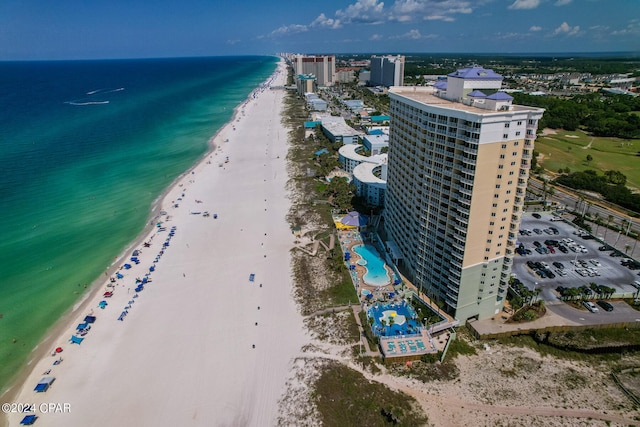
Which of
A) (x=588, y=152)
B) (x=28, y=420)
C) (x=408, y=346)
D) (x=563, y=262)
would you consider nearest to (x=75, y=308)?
(x=28, y=420)

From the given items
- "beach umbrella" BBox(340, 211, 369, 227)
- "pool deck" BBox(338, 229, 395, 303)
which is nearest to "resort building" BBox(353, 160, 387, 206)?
"beach umbrella" BBox(340, 211, 369, 227)

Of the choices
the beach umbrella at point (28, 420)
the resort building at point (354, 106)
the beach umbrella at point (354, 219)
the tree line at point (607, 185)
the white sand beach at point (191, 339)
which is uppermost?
the resort building at point (354, 106)

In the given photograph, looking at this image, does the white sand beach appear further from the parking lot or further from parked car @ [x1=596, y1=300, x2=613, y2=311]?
parked car @ [x1=596, y1=300, x2=613, y2=311]

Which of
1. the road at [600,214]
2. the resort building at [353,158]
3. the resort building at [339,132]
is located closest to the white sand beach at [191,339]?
the resort building at [353,158]

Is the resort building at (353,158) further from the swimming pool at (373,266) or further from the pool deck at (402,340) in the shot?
the pool deck at (402,340)

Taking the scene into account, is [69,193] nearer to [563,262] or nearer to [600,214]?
[563,262]

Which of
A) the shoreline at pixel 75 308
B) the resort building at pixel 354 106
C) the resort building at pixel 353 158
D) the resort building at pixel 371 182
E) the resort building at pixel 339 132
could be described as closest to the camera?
the shoreline at pixel 75 308
